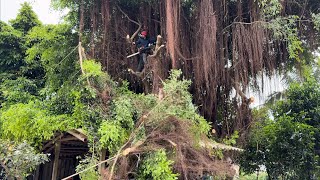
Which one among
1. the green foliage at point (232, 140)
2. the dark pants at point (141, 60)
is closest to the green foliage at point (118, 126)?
the dark pants at point (141, 60)

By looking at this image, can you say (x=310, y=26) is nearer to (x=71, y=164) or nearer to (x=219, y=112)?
(x=219, y=112)

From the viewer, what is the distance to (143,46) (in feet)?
20.4

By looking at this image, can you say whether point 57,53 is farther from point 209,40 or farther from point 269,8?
point 269,8

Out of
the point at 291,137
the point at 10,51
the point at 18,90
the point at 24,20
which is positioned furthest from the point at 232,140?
the point at 24,20

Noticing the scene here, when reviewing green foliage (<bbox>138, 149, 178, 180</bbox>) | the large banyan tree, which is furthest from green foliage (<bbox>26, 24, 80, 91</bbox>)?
green foliage (<bbox>138, 149, 178, 180</bbox>)

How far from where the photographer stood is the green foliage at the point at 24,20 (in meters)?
9.04

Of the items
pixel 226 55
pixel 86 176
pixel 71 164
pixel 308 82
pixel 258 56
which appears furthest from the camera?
pixel 71 164

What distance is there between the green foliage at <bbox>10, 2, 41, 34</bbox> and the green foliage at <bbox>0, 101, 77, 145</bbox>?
418 cm

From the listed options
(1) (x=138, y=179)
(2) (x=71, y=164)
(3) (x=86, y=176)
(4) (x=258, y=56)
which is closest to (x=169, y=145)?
(1) (x=138, y=179)

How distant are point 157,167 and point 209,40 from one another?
273cm

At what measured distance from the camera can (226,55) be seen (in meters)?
6.65

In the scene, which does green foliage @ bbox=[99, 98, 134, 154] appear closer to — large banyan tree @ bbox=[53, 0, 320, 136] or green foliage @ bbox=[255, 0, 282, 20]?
large banyan tree @ bbox=[53, 0, 320, 136]

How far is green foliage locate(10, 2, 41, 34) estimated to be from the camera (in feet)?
29.7

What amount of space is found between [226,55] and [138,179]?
3.45 m
